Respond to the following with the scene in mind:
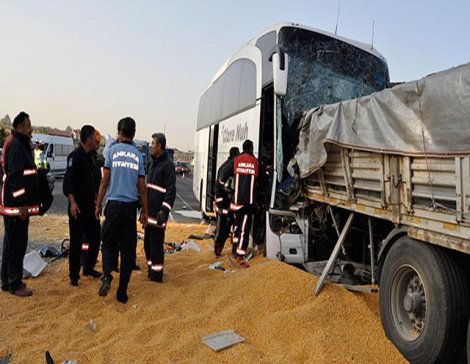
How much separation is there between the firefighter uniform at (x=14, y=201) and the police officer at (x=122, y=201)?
0.90 m

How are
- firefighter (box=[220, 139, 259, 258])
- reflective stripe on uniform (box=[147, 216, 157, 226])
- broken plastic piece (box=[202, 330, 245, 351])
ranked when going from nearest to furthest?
broken plastic piece (box=[202, 330, 245, 351]) → reflective stripe on uniform (box=[147, 216, 157, 226]) → firefighter (box=[220, 139, 259, 258])

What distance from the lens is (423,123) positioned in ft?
10.0

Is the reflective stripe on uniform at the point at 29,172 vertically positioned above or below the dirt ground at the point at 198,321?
above

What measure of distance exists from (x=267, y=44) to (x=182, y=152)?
271 ft

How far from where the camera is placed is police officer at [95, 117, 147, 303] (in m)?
4.69

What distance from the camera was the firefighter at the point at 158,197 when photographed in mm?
5473

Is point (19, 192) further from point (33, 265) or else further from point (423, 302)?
point (423, 302)

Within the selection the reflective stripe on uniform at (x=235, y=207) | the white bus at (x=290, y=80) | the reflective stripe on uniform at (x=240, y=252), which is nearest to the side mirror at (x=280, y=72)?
the white bus at (x=290, y=80)

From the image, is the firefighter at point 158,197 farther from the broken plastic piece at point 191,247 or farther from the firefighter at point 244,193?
the broken plastic piece at point 191,247

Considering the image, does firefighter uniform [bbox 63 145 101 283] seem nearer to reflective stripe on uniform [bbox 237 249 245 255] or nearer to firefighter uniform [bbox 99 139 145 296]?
firefighter uniform [bbox 99 139 145 296]

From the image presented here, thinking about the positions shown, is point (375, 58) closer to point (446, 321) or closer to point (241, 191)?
point (241, 191)

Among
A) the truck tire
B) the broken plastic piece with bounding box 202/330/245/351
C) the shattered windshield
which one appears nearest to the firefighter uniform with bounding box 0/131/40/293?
the broken plastic piece with bounding box 202/330/245/351

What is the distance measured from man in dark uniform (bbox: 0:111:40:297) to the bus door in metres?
5.92

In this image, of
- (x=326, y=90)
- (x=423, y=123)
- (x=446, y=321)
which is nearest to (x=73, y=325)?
(x=446, y=321)
